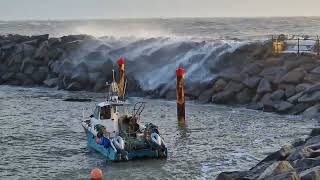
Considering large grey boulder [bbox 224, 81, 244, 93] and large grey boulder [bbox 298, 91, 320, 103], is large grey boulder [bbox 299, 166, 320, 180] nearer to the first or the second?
large grey boulder [bbox 298, 91, 320, 103]

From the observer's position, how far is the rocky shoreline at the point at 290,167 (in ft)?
57.6

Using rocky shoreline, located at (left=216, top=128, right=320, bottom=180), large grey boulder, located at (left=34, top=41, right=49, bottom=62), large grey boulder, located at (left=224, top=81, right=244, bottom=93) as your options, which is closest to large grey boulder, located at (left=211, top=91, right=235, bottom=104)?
large grey boulder, located at (left=224, top=81, right=244, bottom=93)

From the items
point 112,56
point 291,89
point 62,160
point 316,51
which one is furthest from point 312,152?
point 112,56

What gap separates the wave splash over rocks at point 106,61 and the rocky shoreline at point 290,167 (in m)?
21.4

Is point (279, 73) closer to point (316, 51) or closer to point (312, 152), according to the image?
point (316, 51)

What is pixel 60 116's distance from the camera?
38562 millimetres

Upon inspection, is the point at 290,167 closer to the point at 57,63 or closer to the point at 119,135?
the point at 119,135

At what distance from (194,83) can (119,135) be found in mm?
17867

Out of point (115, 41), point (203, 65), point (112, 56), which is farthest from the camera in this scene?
point (115, 41)

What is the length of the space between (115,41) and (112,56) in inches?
332

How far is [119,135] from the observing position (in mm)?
27953

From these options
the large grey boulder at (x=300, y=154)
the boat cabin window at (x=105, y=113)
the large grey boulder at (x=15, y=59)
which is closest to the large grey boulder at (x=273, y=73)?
the boat cabin window at (x=105, y=113)

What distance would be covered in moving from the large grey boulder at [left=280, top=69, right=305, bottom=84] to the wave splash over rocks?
240 inches

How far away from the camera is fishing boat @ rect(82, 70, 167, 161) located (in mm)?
26516
